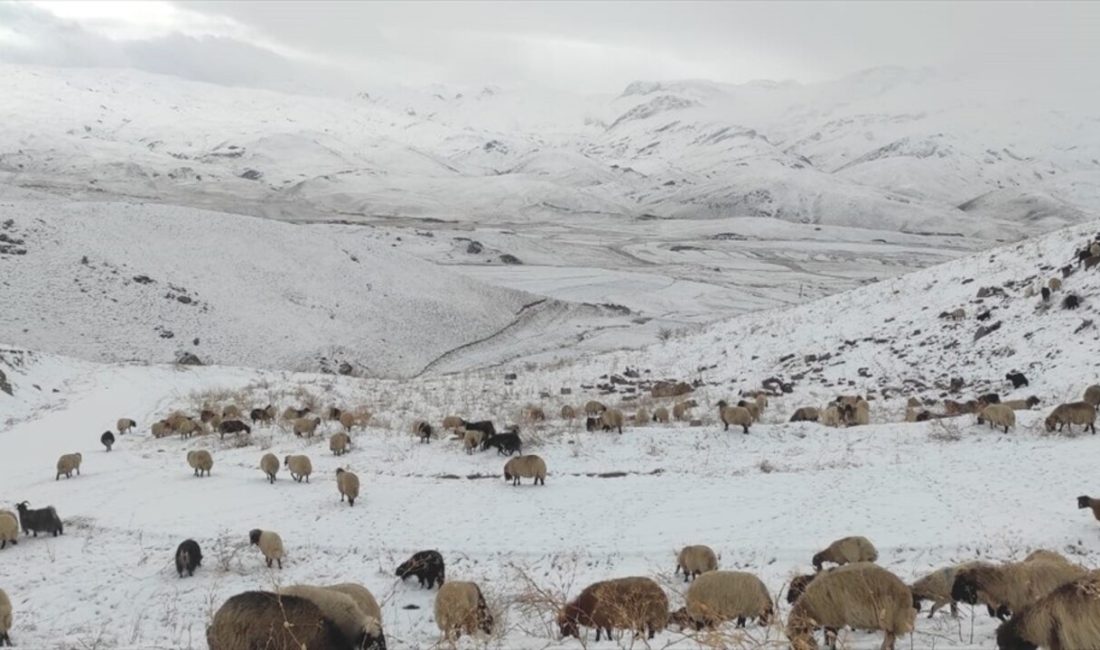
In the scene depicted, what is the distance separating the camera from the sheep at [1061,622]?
4.63 metres

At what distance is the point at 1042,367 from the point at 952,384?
2.30 meters

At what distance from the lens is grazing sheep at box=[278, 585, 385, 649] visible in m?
5.88

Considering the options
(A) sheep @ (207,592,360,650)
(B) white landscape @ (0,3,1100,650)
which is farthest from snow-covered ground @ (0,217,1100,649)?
(A) sheep @ (207,592,360,650)

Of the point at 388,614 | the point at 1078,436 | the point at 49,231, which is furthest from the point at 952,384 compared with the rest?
the point at 49,231

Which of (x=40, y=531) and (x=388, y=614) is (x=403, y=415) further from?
(x=388, y=614)

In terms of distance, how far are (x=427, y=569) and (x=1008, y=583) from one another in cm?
668

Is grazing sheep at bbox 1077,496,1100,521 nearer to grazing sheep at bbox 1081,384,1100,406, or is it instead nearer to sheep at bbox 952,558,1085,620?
sheep at bbox 952,558,1085,620

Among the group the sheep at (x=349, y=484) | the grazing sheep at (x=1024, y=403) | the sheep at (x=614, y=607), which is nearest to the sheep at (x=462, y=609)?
the sheep at (x=614, y=607)

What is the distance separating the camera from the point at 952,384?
2284cm

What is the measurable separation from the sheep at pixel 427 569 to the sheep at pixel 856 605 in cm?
557

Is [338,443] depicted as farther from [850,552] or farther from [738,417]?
[850,552]

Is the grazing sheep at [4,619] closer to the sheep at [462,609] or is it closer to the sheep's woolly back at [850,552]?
the sheep at [462,609]

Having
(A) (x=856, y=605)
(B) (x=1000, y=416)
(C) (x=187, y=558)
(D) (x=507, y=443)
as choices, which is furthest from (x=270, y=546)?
(B) (x=1000, y=416)

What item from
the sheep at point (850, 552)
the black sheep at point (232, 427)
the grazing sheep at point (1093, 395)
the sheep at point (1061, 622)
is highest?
the grazing sheep at point (1093, 395)
